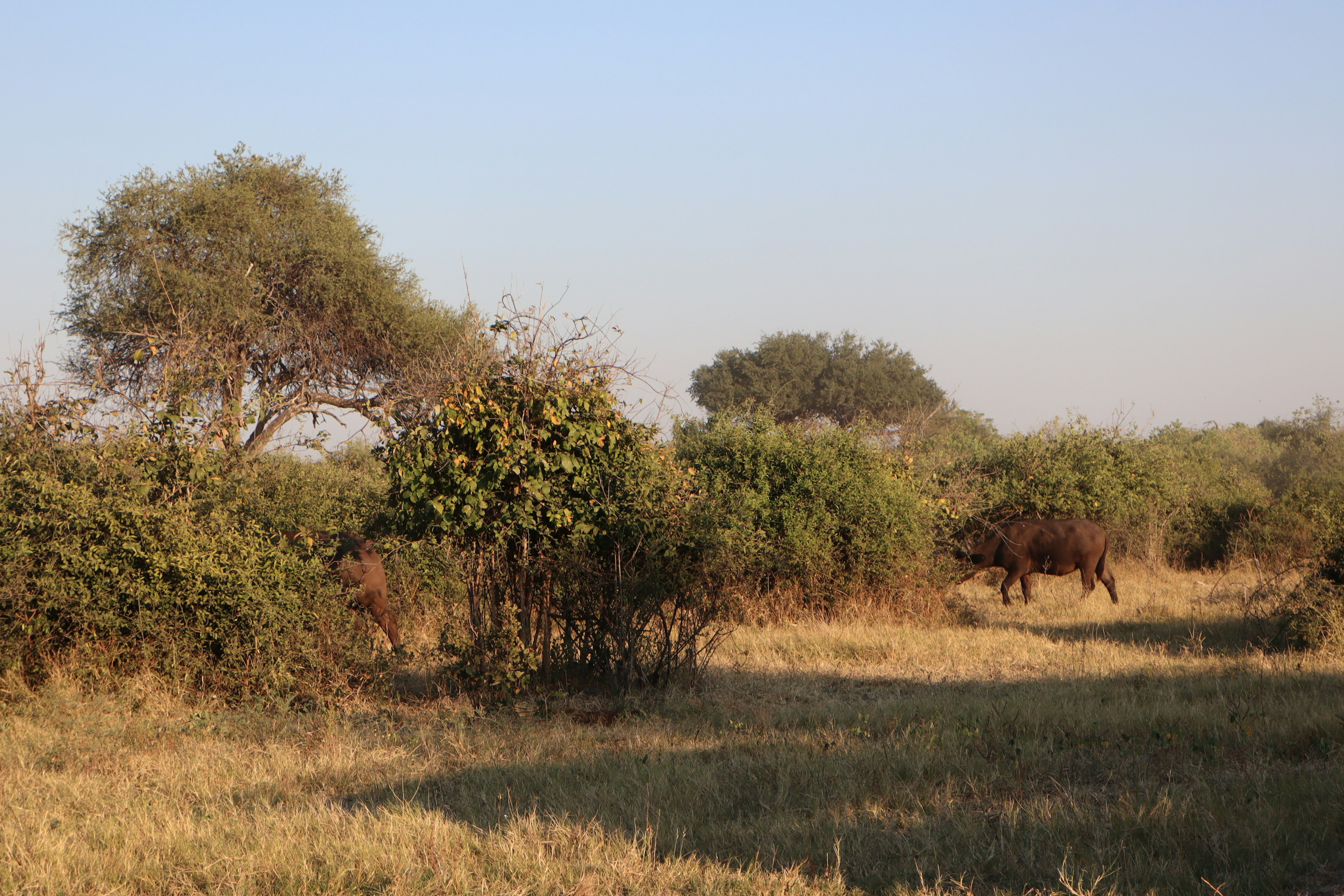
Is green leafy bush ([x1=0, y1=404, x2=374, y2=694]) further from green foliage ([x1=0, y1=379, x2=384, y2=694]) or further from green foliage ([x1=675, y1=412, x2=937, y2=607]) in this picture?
green foliage ([x1=675, y1=412, x2=937, y2=607])

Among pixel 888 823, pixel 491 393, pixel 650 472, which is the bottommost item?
pixel 888 823

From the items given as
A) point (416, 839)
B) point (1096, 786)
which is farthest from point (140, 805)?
point (1096, 786)

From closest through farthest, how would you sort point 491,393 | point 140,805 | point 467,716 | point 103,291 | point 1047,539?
point 140,805 → point 467,716 → point 491,393 → point 1047,539 → point 103,291

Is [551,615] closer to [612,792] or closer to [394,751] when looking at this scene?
[394,751]

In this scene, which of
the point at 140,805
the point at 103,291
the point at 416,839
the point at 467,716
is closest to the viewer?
the point at 416,839

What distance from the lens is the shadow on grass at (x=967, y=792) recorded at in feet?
14.6

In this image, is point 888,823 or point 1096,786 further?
point 1096,786

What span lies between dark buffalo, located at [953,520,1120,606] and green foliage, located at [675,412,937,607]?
1989 millimetres

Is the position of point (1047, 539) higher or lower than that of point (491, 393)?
lower

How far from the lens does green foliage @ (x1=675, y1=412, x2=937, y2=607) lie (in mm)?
13188

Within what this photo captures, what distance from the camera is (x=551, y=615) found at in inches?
336

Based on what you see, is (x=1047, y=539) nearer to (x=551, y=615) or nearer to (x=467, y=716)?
(x=551, y=615)

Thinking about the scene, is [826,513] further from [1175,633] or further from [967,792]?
[967,792]

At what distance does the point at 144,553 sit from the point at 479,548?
2597mm
